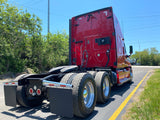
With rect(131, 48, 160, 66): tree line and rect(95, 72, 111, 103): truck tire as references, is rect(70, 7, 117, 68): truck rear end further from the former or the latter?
rect(131, 48, 160, 66): tree line

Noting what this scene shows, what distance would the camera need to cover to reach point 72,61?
21.6 feet

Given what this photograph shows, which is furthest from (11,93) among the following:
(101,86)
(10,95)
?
(101,86)

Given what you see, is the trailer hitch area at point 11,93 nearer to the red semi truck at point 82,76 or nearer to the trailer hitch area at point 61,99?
the red semi truck at point 82,76

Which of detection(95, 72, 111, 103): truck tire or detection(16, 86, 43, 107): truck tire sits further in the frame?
detection(95, 72, 111, 103): truck tire

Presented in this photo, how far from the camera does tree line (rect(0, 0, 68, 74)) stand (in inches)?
492

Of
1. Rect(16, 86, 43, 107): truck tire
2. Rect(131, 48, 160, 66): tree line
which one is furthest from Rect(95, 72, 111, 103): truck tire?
Rect(131, 48, 160, 66): tree line

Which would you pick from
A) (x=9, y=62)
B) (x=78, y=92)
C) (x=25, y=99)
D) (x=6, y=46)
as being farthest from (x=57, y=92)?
(x=9, y=62)

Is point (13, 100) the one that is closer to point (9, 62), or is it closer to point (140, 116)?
point (140, 116)

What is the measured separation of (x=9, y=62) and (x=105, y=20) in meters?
11.1

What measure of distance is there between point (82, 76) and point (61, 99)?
783 millimetres

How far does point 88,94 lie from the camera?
3576 millimetres

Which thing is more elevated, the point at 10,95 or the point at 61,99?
the point at 61,99

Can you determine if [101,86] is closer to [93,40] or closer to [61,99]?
[61,99]

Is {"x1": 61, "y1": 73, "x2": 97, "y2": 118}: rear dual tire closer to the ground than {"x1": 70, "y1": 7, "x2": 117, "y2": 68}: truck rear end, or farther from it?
closer to the ground
